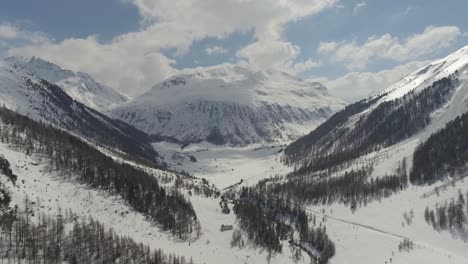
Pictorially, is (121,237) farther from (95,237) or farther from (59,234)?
(59,234)

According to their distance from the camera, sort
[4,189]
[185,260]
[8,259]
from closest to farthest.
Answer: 1. [8,259]
2. [4,189]
3. [185,260]

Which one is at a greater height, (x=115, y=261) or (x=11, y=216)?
(x=11, y=216)

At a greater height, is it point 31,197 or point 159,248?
point 31,197

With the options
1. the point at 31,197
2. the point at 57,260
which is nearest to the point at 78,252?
the point at 57,260

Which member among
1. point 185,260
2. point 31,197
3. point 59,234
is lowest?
point 185,260

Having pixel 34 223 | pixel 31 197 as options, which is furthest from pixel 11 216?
pixel 31 197

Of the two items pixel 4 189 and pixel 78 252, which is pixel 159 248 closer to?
pixel 78 252

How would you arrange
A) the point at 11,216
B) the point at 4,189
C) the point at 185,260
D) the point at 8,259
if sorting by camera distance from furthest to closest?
the point at 185,260, the point at 4,189, the point at 11,216, the point at 8,259

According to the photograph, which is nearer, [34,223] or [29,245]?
[29,245]

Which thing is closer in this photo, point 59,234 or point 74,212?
point 59,234

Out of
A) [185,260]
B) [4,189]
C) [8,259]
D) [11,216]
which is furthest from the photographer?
[185,260]
